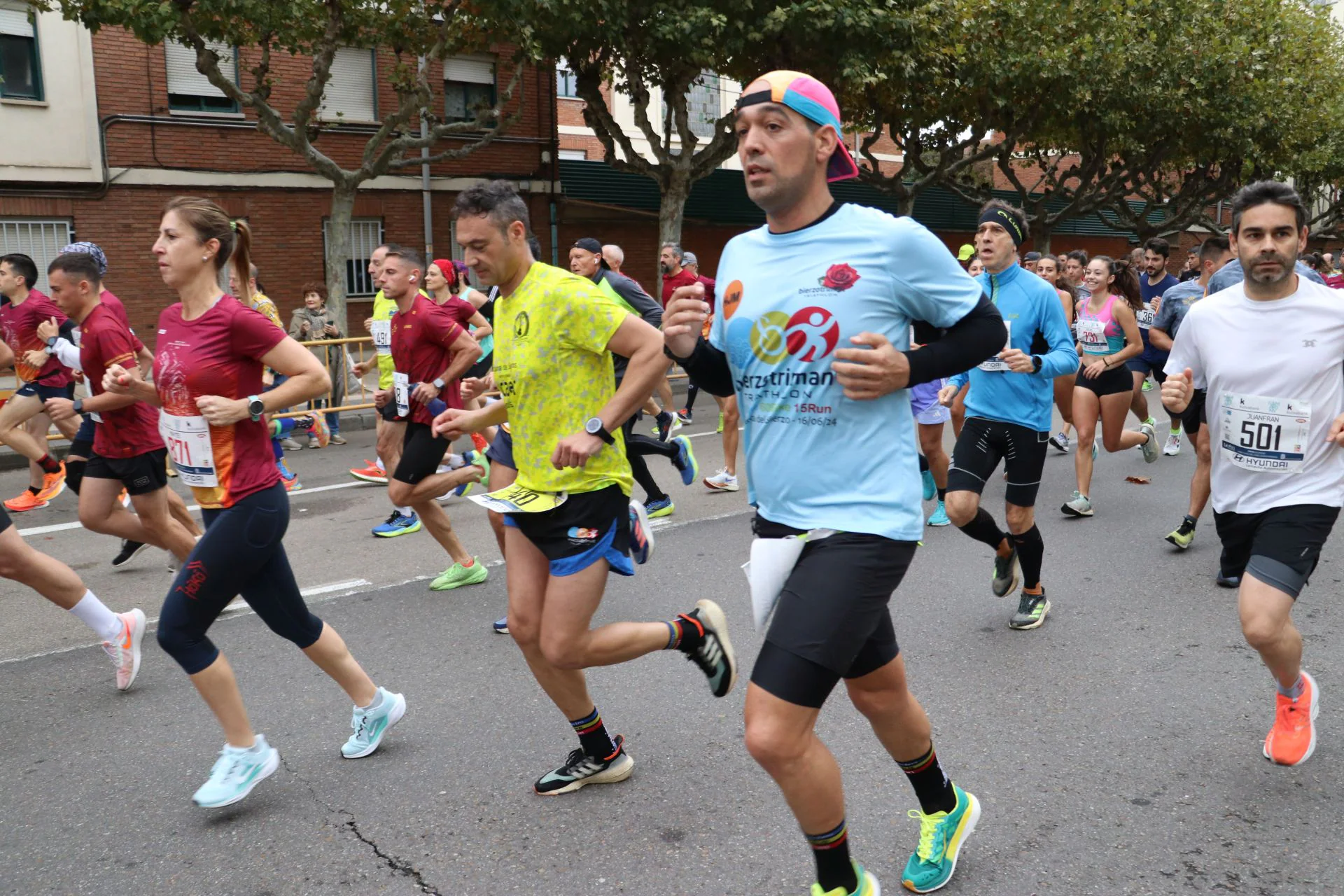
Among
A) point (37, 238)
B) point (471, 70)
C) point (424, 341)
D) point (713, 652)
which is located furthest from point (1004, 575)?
point (471, 70)

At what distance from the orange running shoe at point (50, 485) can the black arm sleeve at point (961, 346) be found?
8678 mm

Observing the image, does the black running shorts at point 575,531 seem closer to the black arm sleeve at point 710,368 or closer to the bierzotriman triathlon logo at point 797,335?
the black arm sleeve at point 710,368

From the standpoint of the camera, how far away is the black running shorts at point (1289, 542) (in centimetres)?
369

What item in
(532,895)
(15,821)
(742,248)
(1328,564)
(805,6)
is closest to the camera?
(742,248)

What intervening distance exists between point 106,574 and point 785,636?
226 inches

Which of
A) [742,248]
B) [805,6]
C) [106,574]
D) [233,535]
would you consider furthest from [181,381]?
[805,6]

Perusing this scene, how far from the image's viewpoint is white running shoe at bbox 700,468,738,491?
359 inches

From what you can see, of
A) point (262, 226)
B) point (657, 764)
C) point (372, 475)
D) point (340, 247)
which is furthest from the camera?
point (262, 226)

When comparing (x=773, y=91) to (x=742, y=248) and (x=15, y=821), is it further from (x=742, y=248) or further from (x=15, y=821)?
(x=15, y=821)

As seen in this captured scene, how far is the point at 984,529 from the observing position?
5.42 metres

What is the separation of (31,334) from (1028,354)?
719 cm

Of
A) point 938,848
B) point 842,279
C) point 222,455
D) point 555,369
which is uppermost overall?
point 842,279

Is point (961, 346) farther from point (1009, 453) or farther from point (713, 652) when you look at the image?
point (1009, 453)

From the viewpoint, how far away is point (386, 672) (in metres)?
4.93
